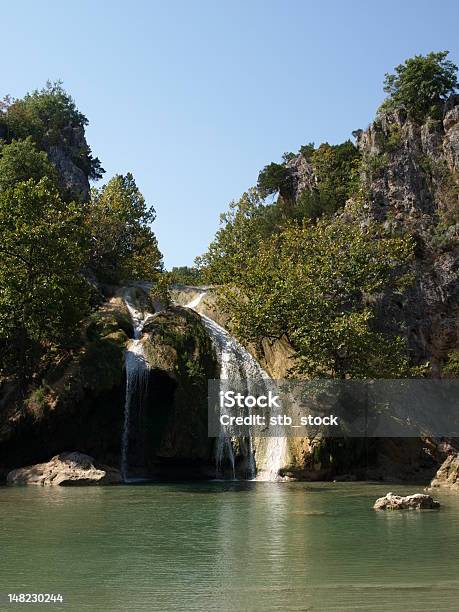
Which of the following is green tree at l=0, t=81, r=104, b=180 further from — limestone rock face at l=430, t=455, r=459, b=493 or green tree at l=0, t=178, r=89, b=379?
limestone rock face at l=430, t=455, r=459, b=493

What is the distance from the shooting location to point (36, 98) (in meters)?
78.3

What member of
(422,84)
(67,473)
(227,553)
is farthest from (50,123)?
(227,553)

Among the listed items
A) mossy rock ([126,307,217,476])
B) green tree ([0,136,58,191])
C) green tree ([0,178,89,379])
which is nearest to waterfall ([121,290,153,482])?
mossy rock ([126,307,217,476])

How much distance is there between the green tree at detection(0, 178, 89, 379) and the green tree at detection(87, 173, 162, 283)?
11197 millimetres

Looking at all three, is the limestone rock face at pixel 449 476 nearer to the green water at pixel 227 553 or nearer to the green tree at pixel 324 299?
the green water at pixel 227 553

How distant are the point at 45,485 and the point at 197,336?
11.4 m

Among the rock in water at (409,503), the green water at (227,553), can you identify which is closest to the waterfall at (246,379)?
the green water at (227,553)

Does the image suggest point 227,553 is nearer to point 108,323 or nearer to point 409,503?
point 409,503

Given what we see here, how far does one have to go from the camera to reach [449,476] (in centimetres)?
3106

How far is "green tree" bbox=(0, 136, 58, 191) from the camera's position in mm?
48656

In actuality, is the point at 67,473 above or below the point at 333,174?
below

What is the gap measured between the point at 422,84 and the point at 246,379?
2935 cm

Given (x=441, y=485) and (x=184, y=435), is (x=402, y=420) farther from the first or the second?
(x=184, y=435)

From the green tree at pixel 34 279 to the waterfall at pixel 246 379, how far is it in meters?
7.22
